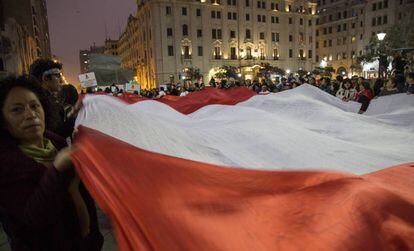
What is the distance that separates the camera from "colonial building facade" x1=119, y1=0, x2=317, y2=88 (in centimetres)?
5334

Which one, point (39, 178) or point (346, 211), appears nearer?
point (39, 178)

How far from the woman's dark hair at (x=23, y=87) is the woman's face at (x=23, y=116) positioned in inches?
0.7

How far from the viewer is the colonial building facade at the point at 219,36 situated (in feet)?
175

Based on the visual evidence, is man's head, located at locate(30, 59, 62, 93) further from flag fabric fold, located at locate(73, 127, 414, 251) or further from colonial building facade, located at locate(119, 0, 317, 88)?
colonial building facade, located at locate(119, 0, 317, 88)

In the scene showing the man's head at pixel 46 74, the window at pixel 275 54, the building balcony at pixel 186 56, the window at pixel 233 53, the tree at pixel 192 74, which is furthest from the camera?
the window at pixel 275 54

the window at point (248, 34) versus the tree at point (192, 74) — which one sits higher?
the window at point (248, 34)

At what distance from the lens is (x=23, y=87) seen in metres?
1.74

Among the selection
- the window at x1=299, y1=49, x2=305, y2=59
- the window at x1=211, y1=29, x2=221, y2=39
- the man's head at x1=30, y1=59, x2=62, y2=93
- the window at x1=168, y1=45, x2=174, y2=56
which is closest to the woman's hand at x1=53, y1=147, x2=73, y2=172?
the man's head at x1=30, y1=59, x2=62, y2=93

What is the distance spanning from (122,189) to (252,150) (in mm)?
2026

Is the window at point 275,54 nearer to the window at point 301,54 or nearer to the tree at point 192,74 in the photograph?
the window at point 301,54

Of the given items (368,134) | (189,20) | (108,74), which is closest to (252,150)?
(368,134)

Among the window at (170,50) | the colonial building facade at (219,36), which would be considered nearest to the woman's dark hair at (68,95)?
the colonial building facade at (219,36)

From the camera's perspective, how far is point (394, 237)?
65.4 inches

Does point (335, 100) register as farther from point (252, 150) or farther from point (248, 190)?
point (248, 190)
